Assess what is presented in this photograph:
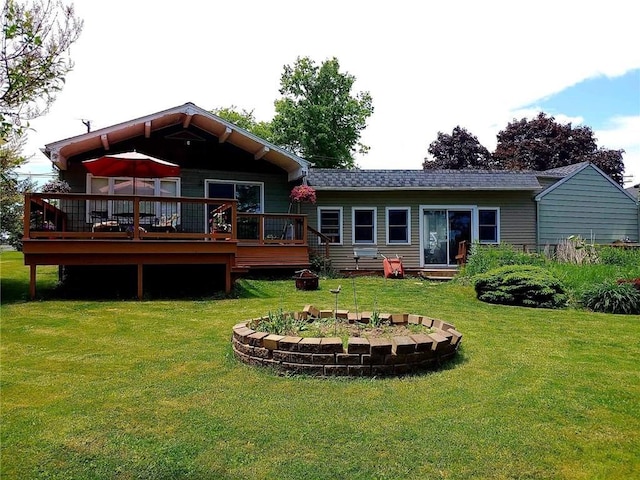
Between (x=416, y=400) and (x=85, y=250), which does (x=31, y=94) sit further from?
(x=85, y=250)

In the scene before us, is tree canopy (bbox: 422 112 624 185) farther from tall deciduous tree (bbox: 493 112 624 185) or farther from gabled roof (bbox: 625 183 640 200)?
gabled roof (bbox: 625 183 640 200)

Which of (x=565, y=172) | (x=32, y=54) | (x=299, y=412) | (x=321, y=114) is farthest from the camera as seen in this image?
(x=321, y=114)

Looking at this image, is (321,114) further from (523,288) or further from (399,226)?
(523,288)

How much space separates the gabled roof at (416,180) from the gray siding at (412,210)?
34 centimetres

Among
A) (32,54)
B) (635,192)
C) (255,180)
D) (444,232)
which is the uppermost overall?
(635,192)

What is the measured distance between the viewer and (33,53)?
407 cm

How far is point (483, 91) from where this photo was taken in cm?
1608

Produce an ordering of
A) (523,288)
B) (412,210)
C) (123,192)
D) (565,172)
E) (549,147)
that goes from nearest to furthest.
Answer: (523,288), (123,192), (412,210), (565,172), (549,147)

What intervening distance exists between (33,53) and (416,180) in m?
12.8

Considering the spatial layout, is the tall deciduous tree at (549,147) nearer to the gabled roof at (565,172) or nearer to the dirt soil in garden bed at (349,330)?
the gabled roof at (565,172)

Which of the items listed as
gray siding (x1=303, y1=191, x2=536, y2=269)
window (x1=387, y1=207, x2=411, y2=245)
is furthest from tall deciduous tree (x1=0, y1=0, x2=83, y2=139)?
window (x1=387, y1=207, x2=411, y2=245)

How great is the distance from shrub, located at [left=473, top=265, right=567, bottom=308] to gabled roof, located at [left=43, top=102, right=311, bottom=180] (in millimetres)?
6050

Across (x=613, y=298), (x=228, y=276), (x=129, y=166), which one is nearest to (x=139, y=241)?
(x=129, y=166)

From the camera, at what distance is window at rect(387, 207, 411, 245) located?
1537 cm
